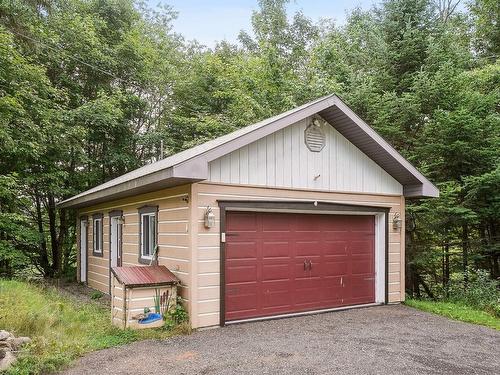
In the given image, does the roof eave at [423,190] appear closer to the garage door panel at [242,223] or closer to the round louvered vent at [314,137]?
the round louvered vent at [314,137]

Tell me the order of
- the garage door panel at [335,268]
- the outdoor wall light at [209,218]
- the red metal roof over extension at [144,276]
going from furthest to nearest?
the garage door panel at [335,268] < the outdoor wall light at [209,218] < the red metal roof over extension at [144,276]

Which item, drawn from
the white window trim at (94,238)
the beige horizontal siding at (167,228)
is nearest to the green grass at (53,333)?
the beige horizontal siding at (167,228)

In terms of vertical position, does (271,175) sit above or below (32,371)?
above

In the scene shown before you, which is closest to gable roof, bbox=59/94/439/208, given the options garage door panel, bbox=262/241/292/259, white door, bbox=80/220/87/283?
garage door panel, bbox=262/241/292/259

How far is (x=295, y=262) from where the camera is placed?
752 cm

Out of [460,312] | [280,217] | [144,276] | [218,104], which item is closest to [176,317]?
[144,276]

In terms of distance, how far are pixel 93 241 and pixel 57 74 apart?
6652 mm

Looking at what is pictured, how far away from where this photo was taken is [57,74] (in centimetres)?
1485

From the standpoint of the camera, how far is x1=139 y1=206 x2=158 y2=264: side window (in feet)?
25.9

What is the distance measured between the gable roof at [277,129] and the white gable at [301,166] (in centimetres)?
20

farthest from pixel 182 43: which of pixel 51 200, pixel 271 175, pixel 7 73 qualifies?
pixel 271 175

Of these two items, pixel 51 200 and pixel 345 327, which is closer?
pixel 345 327

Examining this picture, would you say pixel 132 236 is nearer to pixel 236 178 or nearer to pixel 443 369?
pixel 236 178

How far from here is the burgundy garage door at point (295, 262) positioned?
6.91m
